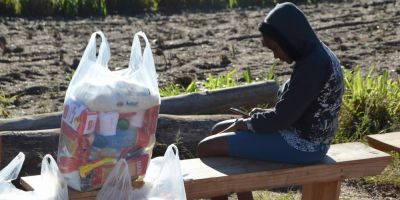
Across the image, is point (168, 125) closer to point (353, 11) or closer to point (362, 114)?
point (362, 114)

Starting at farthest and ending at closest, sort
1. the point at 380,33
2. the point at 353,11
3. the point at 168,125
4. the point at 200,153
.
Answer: the point at 353,11
the point at 380,33
the point at 168,125
the point at 200,153

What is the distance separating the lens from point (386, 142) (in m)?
5.37

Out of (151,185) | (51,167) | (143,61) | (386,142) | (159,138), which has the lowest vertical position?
(159,138)

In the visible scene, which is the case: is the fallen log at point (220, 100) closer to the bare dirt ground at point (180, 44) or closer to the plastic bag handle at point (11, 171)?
the bare dirt ground at point (180, 44)

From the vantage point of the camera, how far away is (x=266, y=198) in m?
5.46

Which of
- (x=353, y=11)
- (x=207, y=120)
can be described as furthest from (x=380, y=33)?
(x=207, y=120)

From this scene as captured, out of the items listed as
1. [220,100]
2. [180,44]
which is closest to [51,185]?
[220,100]

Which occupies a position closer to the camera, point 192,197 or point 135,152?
point 135,152

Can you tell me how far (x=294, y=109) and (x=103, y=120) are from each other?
1114mm

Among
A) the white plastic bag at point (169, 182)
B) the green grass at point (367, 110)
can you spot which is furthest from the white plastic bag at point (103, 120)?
the green grass at point (367, 110)

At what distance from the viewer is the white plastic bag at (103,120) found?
3855 millimetres

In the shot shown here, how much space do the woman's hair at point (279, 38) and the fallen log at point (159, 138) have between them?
1557 millimetres

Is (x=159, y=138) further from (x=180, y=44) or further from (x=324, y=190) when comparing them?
(x=180, y=44)

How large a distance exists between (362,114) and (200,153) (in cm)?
251
